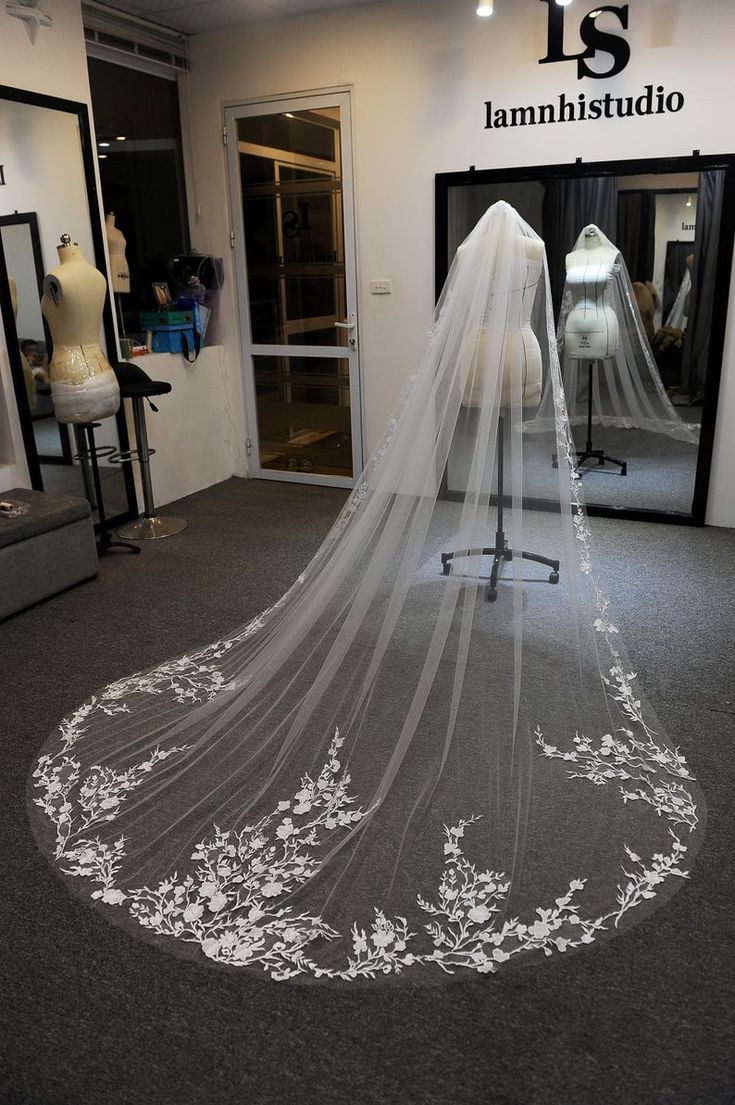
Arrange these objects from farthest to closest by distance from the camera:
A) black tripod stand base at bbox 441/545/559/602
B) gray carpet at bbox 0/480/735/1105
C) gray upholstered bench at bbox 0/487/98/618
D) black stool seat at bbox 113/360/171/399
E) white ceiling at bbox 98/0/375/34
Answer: white ceiling at bbox 98/0/375/34 < black stool seat at bbox 113/360/171/399 < gray upholstered bench at bbox 0/487/98/618 < black tripod stand base at bbox 441/545/559/602 < gray carpet at bbox 0/480/735/1105

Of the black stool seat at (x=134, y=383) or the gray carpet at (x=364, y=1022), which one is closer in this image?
the gray carpet at (x=364, y=1022)

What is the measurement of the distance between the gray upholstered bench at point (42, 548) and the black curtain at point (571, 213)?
2.68 m

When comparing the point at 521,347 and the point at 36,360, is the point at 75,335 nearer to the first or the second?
the point at 36,360

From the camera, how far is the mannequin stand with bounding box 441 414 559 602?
2441 millimetres

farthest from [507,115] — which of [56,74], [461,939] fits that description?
[461,939]

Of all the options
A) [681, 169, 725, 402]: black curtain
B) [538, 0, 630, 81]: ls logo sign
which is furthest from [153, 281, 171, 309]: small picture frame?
[681, 169, 725, 402]: black curtain

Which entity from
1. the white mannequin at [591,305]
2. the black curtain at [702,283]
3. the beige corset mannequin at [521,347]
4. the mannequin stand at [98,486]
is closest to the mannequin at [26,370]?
the mannequin stand at [98,486]

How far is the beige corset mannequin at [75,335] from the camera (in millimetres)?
3883

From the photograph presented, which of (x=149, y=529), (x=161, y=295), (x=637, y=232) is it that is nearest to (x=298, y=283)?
(x=161, y=295)

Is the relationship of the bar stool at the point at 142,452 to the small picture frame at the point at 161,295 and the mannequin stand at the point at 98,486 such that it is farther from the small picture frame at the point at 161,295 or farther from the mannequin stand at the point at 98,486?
the small picture frame at the point at 161,295

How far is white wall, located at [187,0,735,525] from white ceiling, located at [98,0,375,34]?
10cm

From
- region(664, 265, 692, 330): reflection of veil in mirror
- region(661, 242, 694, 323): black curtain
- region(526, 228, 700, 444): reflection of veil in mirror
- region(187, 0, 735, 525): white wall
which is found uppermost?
region(187, 0, 735, 525): white wall

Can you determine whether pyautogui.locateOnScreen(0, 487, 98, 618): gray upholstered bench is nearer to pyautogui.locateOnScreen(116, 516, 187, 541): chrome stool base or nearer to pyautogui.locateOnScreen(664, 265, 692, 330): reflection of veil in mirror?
pyautogui.locateOnScreen(116, 516, 187, 541): chrome stool base

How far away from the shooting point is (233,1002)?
5.70 feet
